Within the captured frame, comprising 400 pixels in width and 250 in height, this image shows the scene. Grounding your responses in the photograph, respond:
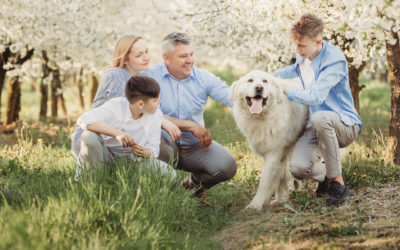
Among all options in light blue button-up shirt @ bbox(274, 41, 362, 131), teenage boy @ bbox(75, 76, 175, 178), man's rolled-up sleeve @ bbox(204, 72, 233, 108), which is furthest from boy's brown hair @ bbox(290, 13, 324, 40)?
teenage boy @ bbox(75, 76, 175, 178)

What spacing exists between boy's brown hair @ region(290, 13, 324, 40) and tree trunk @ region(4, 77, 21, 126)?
813 cm

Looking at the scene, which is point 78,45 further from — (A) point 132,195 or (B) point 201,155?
(A) point 132,195

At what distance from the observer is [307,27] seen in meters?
3.66

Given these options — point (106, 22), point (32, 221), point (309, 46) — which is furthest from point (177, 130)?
point (106, 22)

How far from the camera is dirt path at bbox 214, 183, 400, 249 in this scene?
2852 millimetres

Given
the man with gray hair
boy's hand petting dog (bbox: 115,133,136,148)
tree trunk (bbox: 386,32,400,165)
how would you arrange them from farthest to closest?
1. tree trunk (bbox: 386,32,400,165)
2. the man with gray hair
3. boy's hand petting dog (bbox: 115,133,136,148)

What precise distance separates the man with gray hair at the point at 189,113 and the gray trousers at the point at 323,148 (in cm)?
67

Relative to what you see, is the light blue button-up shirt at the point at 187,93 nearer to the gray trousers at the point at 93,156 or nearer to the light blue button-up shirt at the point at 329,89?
the gray trousers at the point at 93,156

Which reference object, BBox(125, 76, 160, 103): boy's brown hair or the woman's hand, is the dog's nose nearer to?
the woman's hand

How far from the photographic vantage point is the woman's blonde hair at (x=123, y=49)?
416 centimetres

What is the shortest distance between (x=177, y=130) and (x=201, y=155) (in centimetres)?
48

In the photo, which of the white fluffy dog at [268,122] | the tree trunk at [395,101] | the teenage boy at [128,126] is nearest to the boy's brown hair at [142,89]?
the teenage boy at [128,126]

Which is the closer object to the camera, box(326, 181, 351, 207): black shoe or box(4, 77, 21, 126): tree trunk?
box(326, 181, 351, 207): black shoe

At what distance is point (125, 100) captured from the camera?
382 cm
